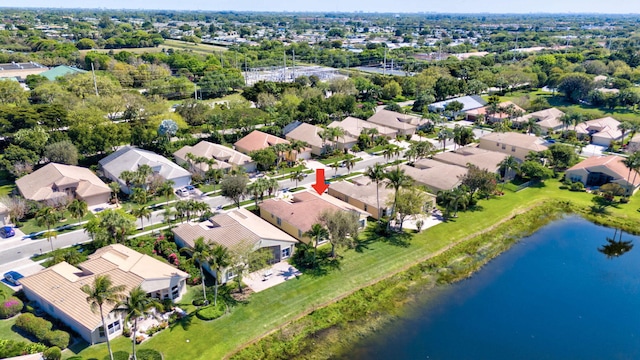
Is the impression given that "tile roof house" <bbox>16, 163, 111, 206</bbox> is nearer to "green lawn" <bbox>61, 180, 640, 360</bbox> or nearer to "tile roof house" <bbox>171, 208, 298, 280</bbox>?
"tile roof house" <bbox>171, 208, 298, 280</bbox>

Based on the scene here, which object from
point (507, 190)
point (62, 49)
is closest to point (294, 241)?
point (507, 190)

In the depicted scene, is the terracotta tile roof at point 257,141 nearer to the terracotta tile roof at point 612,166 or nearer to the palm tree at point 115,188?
the palm tree at point 115,188

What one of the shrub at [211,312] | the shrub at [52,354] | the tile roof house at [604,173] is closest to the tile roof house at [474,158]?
the tile roof house at [604,173]

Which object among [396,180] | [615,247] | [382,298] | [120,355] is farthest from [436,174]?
Result: [120,355]

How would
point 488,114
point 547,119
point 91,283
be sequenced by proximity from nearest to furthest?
point 91,283 < point 547,119 < point 488,114

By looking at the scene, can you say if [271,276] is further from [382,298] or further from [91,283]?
[91,283]

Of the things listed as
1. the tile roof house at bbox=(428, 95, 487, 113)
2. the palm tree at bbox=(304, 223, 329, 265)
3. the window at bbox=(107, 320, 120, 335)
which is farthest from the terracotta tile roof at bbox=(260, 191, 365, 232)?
the tile roof house at bbox=(428, 95, 487, 113)
